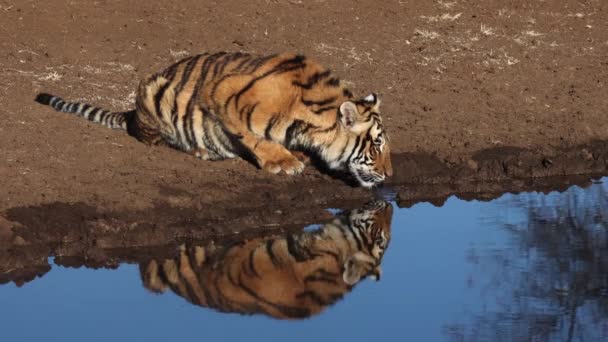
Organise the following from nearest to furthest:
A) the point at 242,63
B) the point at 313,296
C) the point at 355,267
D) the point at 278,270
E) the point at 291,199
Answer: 1. the point at 313,296
2. the point at 278,270
3. the point at 355,267
4. the point at 291,199
5. the point at 242,63

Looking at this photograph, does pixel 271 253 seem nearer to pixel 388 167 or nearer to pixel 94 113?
pixel 388 167

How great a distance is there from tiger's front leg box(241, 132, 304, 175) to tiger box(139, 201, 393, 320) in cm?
83

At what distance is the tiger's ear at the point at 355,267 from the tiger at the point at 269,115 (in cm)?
136

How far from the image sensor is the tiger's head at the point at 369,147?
10.2m

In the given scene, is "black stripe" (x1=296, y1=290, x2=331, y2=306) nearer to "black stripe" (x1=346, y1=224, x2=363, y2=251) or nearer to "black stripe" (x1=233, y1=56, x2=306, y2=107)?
"black stripe" (x1=346, y1=224, x2=363, y2=251)

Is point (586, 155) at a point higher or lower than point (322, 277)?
higher

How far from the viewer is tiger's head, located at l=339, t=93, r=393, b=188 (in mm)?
10164

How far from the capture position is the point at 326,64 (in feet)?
43.9

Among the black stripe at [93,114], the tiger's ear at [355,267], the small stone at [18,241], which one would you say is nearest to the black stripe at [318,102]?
the tiger's ear at [355,267]

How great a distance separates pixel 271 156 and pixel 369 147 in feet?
2.45

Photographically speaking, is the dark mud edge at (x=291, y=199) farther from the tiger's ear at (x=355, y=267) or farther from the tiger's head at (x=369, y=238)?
the tiger's ear at (x=355, y=267)

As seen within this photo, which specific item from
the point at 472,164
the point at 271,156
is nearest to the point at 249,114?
the point at 271,156

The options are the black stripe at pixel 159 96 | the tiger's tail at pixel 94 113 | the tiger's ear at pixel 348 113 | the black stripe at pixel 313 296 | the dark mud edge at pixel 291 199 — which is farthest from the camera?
the tiger's tail at pixel 94 113

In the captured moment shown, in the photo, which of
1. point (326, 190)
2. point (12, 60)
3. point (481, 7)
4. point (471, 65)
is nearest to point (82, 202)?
point (326, 190)
